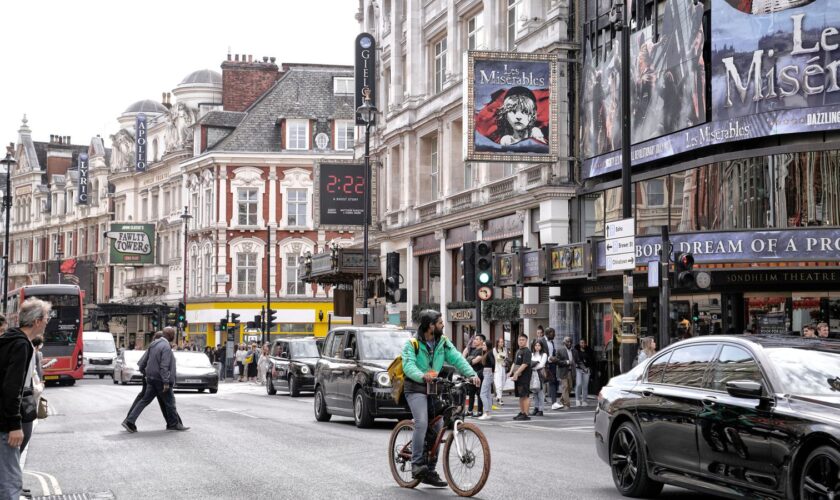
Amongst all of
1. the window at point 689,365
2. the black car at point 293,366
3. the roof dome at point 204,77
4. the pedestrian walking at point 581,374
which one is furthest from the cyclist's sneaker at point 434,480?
the roof dome at point 204,77

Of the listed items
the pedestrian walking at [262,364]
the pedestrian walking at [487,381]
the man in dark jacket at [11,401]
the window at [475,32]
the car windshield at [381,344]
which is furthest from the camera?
the pedestrian walking at [262,364]

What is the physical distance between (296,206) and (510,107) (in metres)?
46.2

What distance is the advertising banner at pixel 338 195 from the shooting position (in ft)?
149

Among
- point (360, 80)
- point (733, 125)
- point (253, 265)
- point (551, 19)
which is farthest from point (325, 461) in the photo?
point (253, 265)

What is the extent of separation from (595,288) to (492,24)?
1036cm

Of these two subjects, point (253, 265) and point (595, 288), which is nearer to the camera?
point (595, 288)

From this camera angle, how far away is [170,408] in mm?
20547

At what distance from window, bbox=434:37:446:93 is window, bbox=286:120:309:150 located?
108ft

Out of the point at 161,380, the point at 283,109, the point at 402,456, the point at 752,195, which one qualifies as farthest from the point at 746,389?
the point at 283,109

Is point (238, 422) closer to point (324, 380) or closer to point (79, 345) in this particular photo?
point (324, 380)

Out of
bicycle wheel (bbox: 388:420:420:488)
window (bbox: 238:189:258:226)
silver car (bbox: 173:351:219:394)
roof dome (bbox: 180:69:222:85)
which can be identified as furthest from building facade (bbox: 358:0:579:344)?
roof dome (bbox: 180:69:222:85)

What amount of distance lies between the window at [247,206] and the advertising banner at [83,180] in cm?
2854

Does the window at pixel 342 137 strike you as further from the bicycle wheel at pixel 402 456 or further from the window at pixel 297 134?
the bicycle wheel at pixel 402 456

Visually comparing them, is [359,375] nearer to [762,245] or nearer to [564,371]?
[564,371]
